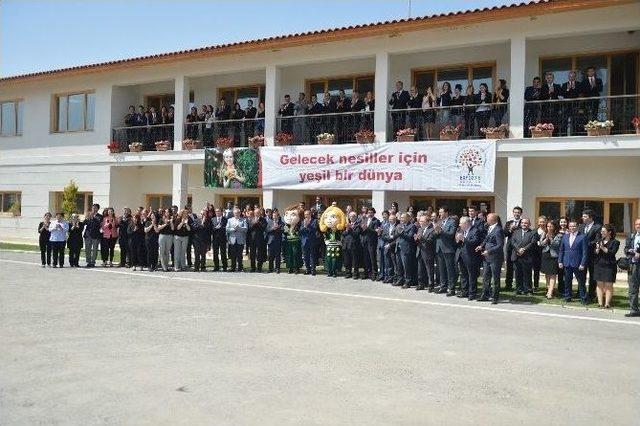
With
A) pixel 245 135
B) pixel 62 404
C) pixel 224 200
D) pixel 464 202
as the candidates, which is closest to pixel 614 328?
pixel 62 404

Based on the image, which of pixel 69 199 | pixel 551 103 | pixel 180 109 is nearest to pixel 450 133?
pixel 551 103

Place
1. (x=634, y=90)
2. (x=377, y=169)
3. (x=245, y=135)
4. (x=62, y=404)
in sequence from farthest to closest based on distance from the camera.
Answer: (x=245, y=135) < (x=377, y=169) < (x=634, y=90) < (x=62, y=404)

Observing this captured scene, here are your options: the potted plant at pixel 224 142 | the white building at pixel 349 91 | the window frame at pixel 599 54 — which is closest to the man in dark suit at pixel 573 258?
the white building at pixel 349 91

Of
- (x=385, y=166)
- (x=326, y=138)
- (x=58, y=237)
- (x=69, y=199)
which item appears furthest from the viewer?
(x=69, y=199)

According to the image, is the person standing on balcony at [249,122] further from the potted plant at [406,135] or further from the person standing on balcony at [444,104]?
the person standing on balcony at [444,104]

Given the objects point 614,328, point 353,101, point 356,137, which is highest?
point 353,101

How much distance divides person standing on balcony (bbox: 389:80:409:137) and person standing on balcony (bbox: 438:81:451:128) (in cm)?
100

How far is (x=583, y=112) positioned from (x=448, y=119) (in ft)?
Result: 11.0

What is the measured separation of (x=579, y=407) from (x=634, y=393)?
0.81m

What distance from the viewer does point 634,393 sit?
5500 mm

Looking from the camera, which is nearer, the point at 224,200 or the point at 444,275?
the point at 444,275

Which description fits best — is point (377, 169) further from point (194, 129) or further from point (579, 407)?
point (579, 407)

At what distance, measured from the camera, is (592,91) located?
48.9ft

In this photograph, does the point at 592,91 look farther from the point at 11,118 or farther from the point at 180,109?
the point at 11,118
